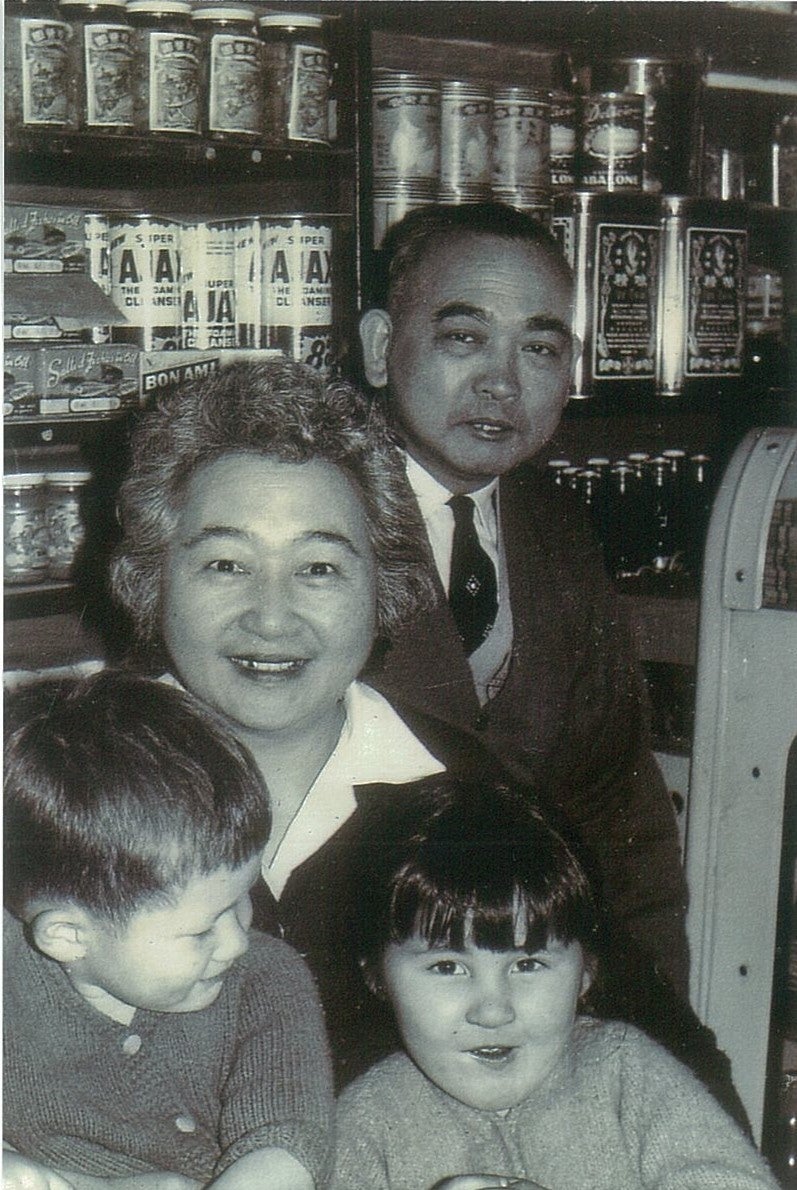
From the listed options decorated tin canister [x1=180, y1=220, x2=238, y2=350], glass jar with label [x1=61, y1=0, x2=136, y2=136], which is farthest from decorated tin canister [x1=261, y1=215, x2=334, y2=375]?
glass jar with label [x1=61, y1=0, x2=136, y2=136]

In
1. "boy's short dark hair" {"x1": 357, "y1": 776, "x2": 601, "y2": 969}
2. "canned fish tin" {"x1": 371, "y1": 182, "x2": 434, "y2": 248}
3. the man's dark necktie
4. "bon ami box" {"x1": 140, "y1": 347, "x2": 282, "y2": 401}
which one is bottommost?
"boy's short dark hair" {"x1": 357, "y1": 776, "x2": 601, "y2": 969}

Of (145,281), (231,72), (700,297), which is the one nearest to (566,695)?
(700,297)

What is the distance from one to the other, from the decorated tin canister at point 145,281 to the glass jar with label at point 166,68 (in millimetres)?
86

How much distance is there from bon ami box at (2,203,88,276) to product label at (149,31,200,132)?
0.36 ft

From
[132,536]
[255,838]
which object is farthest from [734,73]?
[255,838]

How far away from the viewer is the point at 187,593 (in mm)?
941

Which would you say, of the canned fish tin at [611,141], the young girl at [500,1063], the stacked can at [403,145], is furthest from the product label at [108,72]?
the young girl at [500,1063]

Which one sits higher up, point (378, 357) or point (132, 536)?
point (378, 357)

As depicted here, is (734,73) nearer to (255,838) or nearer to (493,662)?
(493,662)

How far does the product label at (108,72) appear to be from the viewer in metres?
1.01

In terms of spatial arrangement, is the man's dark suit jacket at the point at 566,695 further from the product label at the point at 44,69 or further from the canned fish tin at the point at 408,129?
the product label at the point at 44,69

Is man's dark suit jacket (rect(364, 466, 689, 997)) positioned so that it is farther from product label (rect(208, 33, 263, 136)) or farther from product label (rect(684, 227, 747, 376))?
product label (rect(208, 33, 263, 136))

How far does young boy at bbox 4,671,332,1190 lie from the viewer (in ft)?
2.84

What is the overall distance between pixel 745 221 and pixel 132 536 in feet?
2.23
